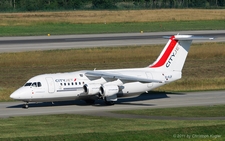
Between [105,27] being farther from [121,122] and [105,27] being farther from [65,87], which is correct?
[121,122]

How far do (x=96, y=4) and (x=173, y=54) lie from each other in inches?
4222

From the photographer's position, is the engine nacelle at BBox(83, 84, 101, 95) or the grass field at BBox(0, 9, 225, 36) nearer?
the engine nacelle at BBox(83, 84, 101, 95)

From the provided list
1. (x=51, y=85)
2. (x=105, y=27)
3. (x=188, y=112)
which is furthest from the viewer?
(x=105, y=27)

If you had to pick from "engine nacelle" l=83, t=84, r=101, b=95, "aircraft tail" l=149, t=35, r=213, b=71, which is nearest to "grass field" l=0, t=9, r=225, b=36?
"aircraft tail" l=149, t=35, r=213, b=71

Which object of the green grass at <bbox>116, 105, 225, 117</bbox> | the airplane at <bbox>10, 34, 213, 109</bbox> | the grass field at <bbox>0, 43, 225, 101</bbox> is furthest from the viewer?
the grass field at <bbox>0, 43, 225, 101</bbox>

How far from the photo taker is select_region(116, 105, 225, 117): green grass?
34.2 metres

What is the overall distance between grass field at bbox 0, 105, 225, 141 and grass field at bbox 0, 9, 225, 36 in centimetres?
5796

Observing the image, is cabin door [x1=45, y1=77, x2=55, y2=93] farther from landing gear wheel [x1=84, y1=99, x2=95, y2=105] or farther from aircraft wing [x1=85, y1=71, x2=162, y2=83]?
landing gear wheel [x1=84, y1=99, x2=95, y2=105]

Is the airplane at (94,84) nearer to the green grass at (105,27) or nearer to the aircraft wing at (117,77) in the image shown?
the aircraft wing at (117,77)

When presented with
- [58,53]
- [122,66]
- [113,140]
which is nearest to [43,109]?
[113,140]

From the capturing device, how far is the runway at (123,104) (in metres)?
36.7

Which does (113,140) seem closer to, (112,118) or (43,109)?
(112,118)

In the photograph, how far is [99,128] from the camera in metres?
28.7

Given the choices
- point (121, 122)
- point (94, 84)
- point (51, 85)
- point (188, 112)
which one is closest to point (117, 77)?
point (94, 84)
